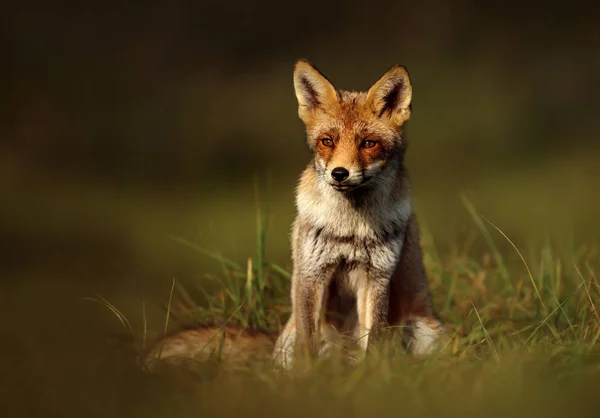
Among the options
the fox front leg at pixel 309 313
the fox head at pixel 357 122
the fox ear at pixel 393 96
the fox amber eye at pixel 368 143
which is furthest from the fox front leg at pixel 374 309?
the fox ear at pixel 393 96

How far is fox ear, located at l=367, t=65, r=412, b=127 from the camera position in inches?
138

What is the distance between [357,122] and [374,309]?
2.64 ft

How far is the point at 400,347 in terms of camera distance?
137 inches

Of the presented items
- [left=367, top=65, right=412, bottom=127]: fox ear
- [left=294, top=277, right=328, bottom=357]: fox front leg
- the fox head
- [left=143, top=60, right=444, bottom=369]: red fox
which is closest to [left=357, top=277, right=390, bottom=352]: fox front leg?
[left=143, top=60, right=444, bottom=369]: red fox

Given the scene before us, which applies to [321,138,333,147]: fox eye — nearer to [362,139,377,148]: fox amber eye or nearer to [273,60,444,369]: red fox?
[273,60,444,369]: red fox

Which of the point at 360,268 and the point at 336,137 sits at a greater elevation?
the point at 336,137

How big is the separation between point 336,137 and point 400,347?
93 centimetres

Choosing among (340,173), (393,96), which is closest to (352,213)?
(340,173)

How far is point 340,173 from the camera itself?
3289 mm

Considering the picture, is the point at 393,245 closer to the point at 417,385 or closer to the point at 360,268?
the point at 360,268

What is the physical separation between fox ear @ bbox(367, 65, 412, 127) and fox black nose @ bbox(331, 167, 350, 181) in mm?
401

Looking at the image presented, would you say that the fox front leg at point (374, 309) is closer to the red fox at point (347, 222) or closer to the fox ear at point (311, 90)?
the red fox at point (347, 222)

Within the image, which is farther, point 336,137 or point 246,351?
point 246,351

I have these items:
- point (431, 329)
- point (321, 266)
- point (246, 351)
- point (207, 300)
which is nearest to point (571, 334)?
point (431, 329)
